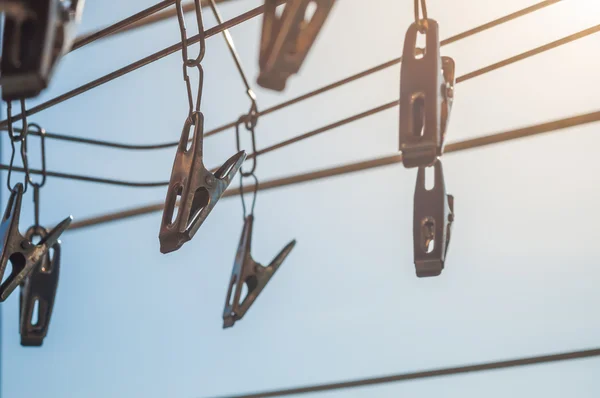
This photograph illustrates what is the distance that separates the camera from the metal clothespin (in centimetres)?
115

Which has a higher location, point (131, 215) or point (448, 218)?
point (131, 215)

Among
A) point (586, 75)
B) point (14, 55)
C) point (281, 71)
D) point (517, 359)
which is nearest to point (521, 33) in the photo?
point (586, 75)

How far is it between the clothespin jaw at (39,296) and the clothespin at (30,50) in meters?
0.99

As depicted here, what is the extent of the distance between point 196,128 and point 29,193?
291 cm

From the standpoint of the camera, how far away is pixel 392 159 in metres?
2.13

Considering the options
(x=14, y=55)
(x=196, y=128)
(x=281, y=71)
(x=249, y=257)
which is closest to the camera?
(x=14, y=55)

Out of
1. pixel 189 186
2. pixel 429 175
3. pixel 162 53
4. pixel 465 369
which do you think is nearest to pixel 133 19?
pixel 162 53

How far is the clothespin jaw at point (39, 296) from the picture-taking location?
2037 millimetres

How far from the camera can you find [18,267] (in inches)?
70.4

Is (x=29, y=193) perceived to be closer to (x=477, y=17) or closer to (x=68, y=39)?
(x=477, y=17)

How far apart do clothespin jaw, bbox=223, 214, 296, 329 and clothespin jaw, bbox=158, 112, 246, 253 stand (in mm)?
398

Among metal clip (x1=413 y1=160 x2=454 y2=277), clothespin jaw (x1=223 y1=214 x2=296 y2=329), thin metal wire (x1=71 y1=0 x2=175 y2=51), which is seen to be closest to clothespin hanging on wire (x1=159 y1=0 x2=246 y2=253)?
thin metal wire (x1=71 y1=0 x2=175 y2=51)

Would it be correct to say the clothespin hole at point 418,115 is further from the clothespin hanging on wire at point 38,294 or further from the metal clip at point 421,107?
the clothespin hanging on wire at point 38,294

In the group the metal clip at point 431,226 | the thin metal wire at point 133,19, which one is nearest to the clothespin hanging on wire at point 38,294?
the thin metal wire at point 133,19
